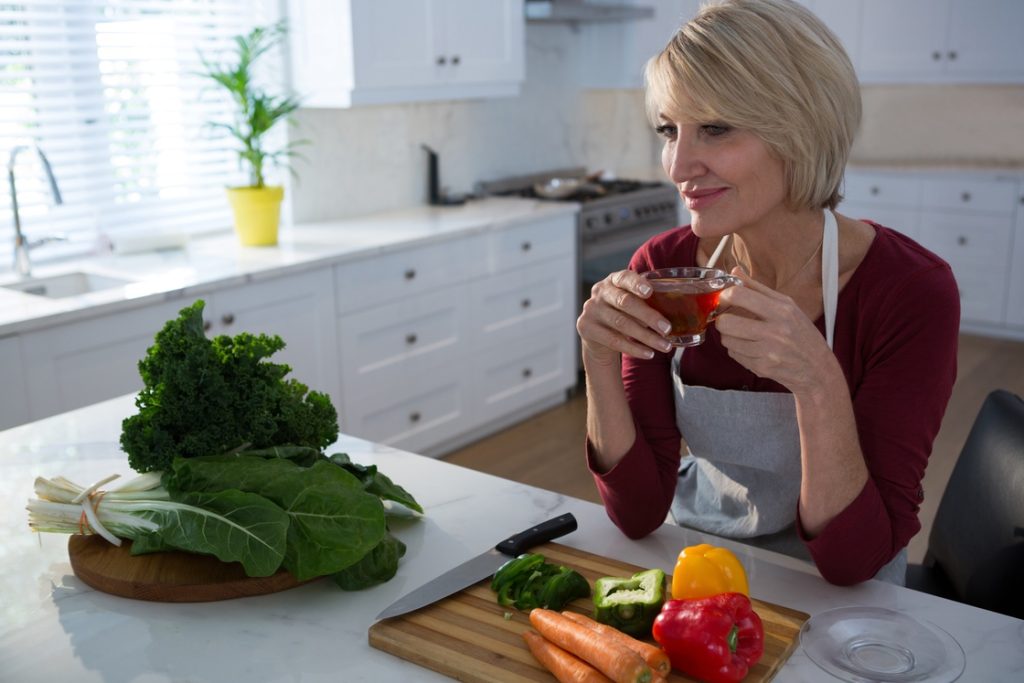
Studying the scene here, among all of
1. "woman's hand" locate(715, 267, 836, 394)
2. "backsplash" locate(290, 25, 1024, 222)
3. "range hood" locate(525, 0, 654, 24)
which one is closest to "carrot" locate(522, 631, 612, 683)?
"woman's hand" locate(715, 267, 836, 394)

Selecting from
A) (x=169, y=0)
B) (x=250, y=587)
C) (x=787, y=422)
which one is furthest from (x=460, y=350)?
(x=250, y=587)

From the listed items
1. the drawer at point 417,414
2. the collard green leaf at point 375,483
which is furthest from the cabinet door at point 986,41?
the collard green leaf at point 375,483

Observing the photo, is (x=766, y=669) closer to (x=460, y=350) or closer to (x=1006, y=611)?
(x=1006, y=611)

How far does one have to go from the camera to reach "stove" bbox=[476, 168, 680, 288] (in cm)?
473

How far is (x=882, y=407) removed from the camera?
144 centimetres

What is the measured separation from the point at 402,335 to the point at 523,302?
72 cm

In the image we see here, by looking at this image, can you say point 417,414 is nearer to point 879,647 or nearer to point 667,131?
point 667,131

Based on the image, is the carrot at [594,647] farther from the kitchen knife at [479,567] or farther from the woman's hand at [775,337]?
the woman's hand at [775,337]

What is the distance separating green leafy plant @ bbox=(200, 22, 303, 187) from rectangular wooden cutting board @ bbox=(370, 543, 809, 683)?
274 centimetres

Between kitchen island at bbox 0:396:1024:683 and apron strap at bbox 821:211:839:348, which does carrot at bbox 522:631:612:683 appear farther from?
apron strap at bbox 821:211:839:348

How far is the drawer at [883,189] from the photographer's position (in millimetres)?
5855

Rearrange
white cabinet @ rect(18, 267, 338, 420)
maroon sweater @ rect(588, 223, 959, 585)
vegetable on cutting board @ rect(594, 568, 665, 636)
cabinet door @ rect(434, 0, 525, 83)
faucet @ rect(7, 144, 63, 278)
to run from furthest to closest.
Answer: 1. cabinet door @ rect(434, 0, 525, 83)
2. faucet @ rect(7, 144, 63, 278)
3. white cabinet @ rect(18, 267, 338, 420)
4. maroon sweater @ rect(588, 223, 959, 585)
5. vegetable on cutting board @ rect(594, 568, 665, 636)

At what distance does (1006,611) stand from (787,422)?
1.37 feet

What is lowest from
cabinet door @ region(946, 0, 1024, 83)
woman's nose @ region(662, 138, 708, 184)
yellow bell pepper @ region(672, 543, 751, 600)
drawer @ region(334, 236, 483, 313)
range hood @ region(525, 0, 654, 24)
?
drawer @ region(334, 236, 483, 313)
